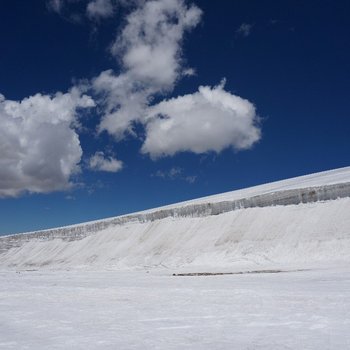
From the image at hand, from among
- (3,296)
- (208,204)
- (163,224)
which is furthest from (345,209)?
(3,296)

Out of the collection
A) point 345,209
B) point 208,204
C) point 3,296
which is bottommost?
point 3,296

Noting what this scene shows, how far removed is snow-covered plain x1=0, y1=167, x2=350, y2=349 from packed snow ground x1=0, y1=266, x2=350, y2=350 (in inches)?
0.7

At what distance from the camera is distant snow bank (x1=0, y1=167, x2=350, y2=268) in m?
25.2

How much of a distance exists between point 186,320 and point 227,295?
11.3ft

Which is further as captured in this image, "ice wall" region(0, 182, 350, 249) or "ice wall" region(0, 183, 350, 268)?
"ice wall" region(0, 182, 350, 249)

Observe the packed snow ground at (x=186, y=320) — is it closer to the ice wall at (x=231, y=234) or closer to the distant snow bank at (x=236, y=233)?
the ice wall at (x=231, y=234)

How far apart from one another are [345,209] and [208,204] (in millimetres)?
12484

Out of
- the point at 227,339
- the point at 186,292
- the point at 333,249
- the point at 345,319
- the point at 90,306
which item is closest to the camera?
the point at 227,339

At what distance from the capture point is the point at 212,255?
2897cm

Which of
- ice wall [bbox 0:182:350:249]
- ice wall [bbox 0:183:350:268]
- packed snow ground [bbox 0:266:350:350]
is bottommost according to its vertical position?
packed snow ground [bbox 0:266:350:350]

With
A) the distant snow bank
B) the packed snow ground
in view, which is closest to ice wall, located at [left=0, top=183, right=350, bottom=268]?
the distant snow bank

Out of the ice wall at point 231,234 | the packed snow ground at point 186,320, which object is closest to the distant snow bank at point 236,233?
the ice wall at point 231,234

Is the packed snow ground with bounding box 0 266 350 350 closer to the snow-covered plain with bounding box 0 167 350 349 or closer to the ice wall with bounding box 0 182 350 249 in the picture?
the snow-covered plain with bounding box 0 167 350 349

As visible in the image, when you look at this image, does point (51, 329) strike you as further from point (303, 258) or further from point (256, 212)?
point (256, 212)
